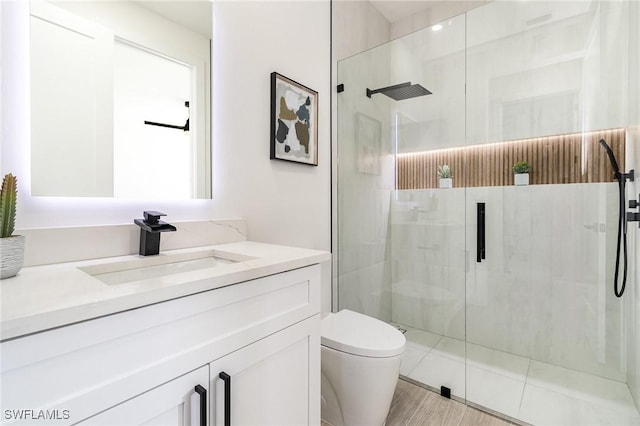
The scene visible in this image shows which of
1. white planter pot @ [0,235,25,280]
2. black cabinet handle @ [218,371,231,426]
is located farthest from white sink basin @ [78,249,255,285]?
black cabinet handle @ [218,371,231,426]

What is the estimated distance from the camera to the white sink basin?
89 centimetres

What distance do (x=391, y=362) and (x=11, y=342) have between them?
1.28m

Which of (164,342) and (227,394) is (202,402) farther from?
(164,342)

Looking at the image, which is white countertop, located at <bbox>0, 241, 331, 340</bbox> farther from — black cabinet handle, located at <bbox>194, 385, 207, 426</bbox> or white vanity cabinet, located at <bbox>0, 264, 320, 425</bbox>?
black cabinet handle, located at <bbox>194, 385, 207, 426</bbox>

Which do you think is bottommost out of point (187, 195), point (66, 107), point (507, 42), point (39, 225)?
point (39, 225)

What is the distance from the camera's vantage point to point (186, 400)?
0.68 metres

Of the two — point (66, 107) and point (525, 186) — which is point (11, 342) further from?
point (525, 186)

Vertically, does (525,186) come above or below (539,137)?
below

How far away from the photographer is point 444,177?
2189mm

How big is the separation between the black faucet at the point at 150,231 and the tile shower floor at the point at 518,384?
67.4 inches

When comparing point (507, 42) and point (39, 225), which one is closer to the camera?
point (39, 225)

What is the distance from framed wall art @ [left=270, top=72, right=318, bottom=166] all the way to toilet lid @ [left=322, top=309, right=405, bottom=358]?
94 cm

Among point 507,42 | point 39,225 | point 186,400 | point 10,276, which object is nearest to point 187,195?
point 39,225

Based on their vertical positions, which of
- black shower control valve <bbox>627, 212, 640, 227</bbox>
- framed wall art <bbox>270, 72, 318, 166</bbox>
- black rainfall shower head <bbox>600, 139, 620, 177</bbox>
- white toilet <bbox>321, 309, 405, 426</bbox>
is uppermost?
framed wall art <bbox>270, 72, 318, 166</bbox>
